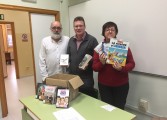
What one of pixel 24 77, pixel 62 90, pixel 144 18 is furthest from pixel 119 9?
pixel 24 77

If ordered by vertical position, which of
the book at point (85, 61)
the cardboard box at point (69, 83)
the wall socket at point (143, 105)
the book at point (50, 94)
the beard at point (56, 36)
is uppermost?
the beard at point (56, 36)

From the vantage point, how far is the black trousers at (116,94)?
192cm

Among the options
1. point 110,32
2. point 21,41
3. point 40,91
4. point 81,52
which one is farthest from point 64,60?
point 21,41

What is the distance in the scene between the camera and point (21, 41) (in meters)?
5.91

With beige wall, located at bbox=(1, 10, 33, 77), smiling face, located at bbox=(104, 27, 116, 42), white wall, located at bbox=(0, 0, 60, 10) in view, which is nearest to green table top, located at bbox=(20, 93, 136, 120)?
smiling face, located at bbox=(104, 27, 116, 42)

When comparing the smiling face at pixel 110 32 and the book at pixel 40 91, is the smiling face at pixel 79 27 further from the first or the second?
the book at pixel 40 91

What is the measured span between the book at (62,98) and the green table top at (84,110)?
0.06m

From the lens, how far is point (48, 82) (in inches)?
65.7

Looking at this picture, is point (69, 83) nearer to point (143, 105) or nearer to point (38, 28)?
point (143, 105)

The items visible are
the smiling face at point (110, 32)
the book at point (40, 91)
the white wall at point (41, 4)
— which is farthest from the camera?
the white wall at point (41, 4)

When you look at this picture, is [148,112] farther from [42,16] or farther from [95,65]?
[42,16]

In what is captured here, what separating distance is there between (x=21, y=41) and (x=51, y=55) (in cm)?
410

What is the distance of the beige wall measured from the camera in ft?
18.8

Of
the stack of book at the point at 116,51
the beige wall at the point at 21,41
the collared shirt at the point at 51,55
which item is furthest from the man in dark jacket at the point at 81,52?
the beige wall at the point at 21,41
